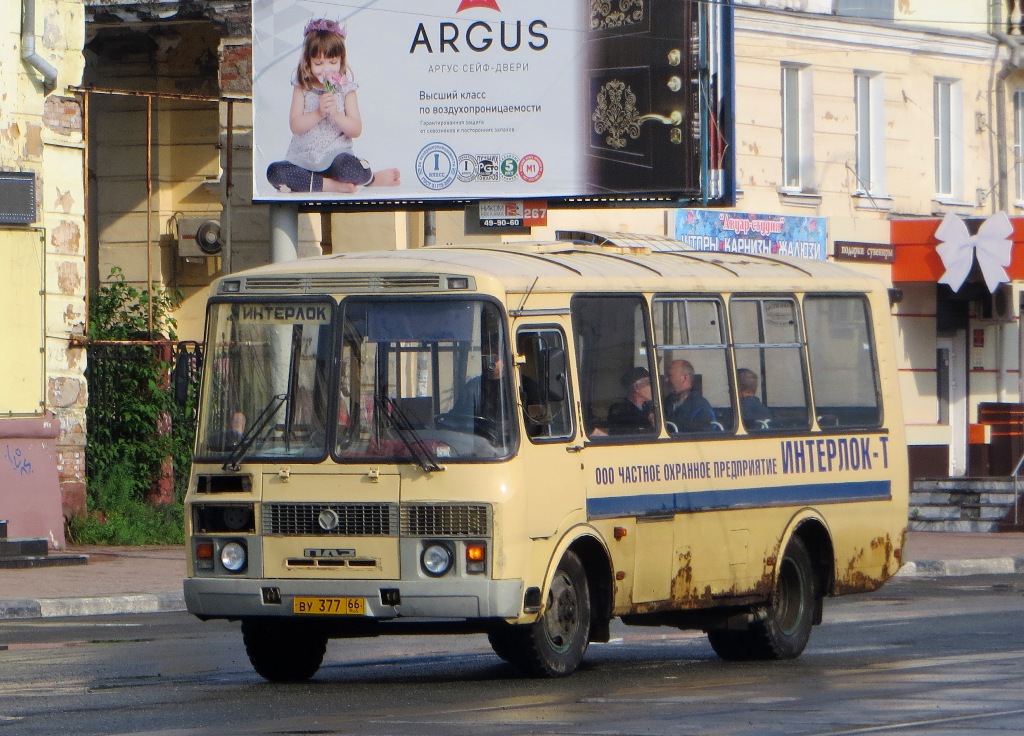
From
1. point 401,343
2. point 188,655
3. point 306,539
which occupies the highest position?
point 401,343

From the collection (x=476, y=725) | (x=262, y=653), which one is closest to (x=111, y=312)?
(x=262, y=653)

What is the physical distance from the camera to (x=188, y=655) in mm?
13523

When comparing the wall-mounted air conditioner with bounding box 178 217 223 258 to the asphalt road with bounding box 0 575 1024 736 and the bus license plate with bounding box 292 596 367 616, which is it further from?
the bus license plate with bounding box 292 596 367 616

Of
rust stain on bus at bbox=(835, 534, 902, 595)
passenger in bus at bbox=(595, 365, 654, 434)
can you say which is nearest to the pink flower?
rust stain on bus at bbox=(835, 534, 902, 595)

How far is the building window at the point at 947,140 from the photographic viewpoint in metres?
33.2

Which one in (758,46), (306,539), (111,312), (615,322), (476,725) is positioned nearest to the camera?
(476,725)

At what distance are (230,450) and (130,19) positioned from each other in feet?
49.7

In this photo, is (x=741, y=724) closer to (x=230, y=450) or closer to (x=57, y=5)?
(x=230, y=450)

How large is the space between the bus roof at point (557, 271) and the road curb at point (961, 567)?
30.0 ft

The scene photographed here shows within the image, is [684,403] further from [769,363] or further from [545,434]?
[545,434]

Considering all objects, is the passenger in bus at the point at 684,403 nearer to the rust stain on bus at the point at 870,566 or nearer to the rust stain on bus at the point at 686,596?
the rust stain on bus at the point at 686,596

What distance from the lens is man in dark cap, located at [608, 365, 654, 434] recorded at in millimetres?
12133

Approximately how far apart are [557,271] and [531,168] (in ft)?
37.5

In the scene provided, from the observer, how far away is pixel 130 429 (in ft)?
80.9
